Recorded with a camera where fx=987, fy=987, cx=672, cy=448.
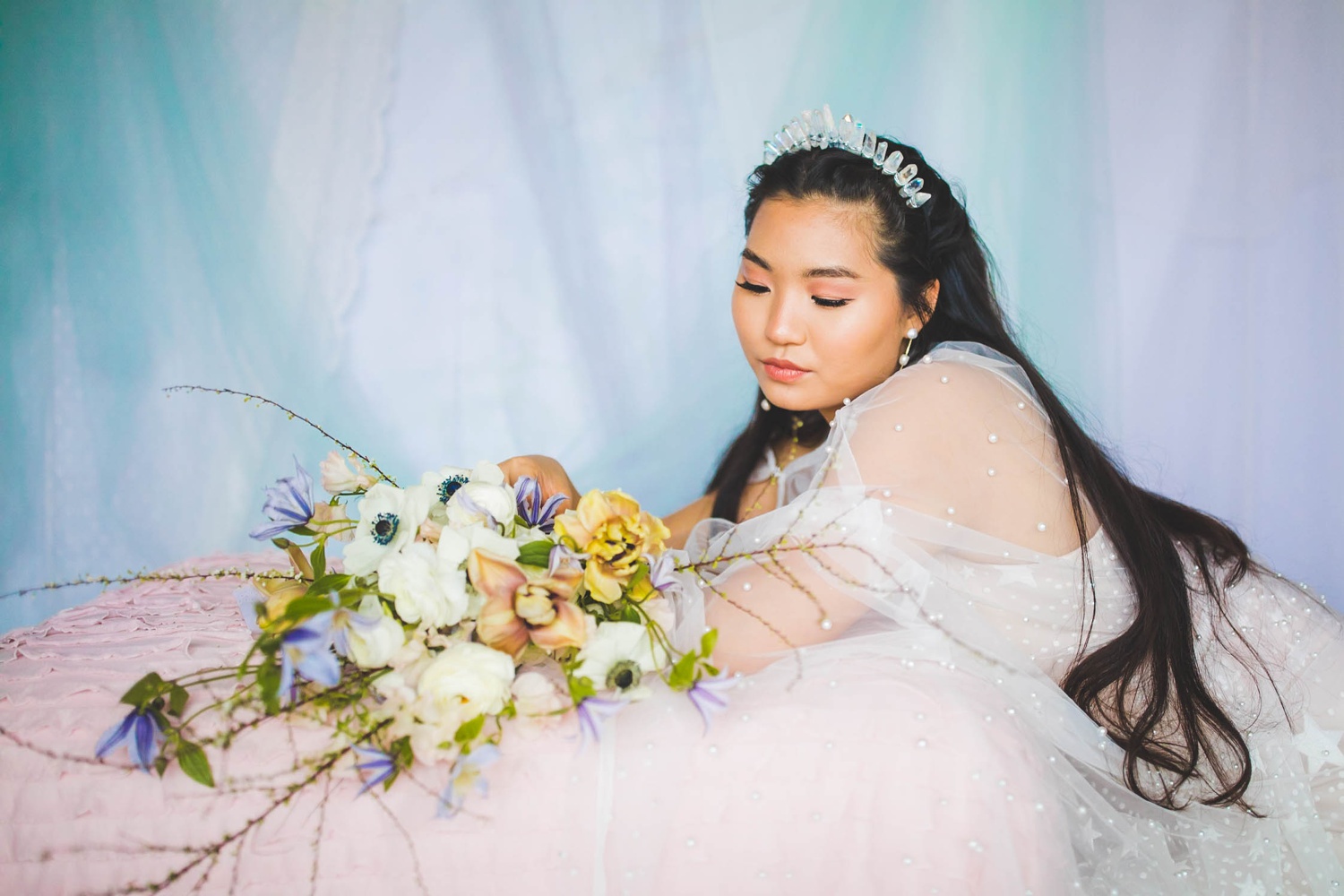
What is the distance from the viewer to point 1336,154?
121 inches

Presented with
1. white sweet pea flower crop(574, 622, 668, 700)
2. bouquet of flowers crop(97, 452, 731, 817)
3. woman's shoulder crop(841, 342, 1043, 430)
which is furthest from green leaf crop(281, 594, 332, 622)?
woman's shoulder crop(841, 342, 1043, 430)

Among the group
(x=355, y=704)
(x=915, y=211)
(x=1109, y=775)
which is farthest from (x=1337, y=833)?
(x=355, y=704)

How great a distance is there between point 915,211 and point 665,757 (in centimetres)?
127

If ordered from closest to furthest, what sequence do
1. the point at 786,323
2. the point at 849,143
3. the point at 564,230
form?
the point at 786,323 < the point at 849,143 < the point at 564,230

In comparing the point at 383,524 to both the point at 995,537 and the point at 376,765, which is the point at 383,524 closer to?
the point at 376,765

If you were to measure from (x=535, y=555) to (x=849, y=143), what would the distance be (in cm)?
120

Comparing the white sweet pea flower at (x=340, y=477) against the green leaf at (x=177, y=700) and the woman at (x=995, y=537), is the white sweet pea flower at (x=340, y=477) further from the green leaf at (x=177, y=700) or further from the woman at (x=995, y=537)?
the woman at (x=995, y=537)

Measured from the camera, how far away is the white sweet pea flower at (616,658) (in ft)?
4.30

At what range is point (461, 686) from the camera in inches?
48.0

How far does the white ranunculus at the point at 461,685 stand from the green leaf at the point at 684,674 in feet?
0.69

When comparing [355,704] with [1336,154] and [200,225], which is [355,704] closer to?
[200,225]

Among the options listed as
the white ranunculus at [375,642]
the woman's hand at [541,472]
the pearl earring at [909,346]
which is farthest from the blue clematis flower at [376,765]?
the pearl earring at [909,346]

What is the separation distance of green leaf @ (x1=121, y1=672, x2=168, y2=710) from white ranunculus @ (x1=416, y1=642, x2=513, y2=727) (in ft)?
1.08

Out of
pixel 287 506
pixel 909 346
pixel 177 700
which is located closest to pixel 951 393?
pixel 909 346
